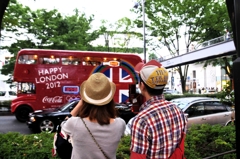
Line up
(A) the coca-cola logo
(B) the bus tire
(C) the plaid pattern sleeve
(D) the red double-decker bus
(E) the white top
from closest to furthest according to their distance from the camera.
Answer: (C) the plaid pattern sleeve < (E) the white top < (B) the bus tire < (D) the red double-decker bus < (A) the coca-cola logo

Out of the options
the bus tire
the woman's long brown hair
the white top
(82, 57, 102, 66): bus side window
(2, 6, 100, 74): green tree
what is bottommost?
the bus tire

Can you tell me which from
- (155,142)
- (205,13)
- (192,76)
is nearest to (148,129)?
(155,142)

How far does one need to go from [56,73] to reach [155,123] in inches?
A: 571

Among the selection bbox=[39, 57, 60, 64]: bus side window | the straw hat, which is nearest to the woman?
the straw hat

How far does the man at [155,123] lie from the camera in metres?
1.66

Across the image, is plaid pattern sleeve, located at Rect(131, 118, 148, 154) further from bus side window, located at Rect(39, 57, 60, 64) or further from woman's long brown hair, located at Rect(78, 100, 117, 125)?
bus side window, located at Rect(39, 57, 60, 64)

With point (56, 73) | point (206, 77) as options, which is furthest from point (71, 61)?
point (206, 77)

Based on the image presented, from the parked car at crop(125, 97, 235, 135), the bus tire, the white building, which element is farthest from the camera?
the white building

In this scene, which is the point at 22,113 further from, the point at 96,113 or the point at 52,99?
the point at 96,113

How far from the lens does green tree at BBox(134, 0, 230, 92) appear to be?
20719mm

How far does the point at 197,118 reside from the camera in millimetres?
9086

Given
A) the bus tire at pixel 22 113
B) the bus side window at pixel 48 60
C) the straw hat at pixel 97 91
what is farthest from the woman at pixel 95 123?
the bus side window at pixel 48 60

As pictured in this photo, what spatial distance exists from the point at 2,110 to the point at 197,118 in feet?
49.0

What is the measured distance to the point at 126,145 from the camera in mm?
4082
